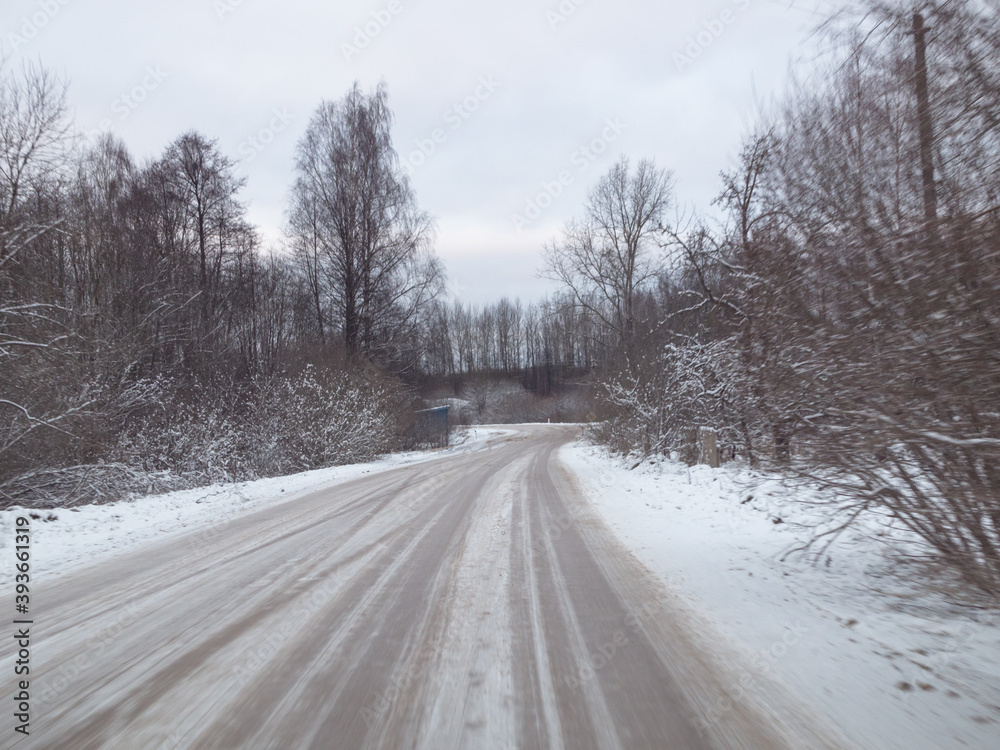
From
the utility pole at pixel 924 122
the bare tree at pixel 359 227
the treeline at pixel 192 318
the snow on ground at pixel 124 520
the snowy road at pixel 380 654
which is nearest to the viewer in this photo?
the snowy road at pixel 380 654

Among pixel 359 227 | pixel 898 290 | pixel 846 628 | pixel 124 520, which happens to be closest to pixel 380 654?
pixel 846 628

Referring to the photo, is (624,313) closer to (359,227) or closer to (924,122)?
(359,227)

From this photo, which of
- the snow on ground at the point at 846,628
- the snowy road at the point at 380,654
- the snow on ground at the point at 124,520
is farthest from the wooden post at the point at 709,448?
the snow on ground at the point at 124,520

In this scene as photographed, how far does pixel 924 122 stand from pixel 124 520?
11082 millimetres

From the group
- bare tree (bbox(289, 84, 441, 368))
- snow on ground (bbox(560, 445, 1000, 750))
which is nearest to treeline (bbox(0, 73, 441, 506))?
bare tree (bbox(289, 84, 441, 368))

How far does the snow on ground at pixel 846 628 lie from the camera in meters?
2.72

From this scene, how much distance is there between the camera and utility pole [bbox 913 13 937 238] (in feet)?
12.4

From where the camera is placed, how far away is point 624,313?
24.3 meters

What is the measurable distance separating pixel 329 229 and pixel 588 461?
Result: 1426cm

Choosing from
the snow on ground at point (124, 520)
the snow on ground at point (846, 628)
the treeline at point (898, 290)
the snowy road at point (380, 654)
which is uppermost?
the treeline at point (898, 290)

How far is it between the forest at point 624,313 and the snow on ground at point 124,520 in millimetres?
1737

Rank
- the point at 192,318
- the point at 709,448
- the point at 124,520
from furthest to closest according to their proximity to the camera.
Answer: the point at 192,318, the point at 709,448, the point at 124,520

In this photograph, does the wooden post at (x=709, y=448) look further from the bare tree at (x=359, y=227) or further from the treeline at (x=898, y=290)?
the bare tree at (x=359, y=227)

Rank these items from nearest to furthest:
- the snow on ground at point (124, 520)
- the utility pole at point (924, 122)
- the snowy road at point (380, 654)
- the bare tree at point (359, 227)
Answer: the snowy road at point (380, 654)
the utility pole at point (924, 122)
the snow on ground at point (124, 520)
the bare tree at point (359, 227)
